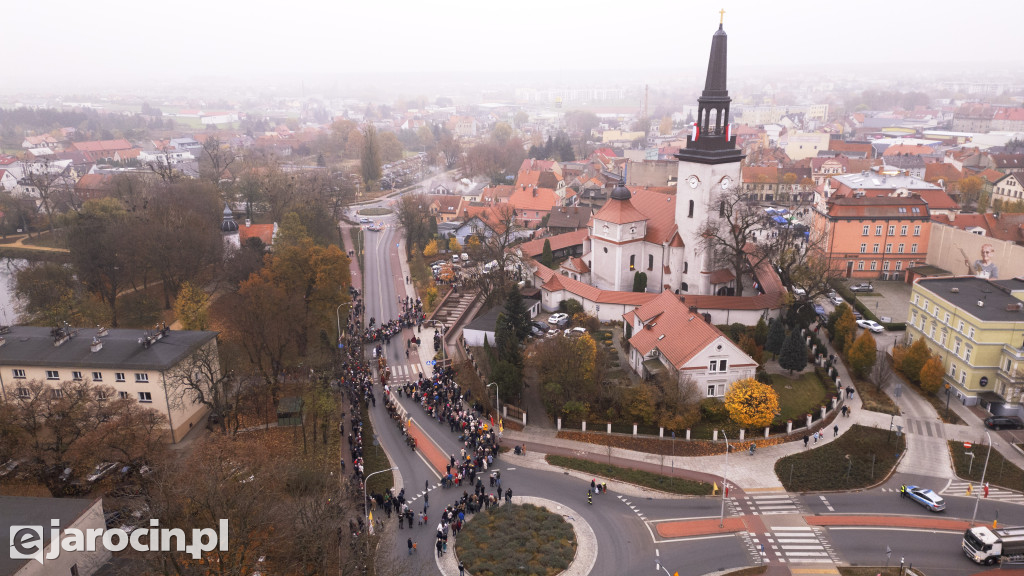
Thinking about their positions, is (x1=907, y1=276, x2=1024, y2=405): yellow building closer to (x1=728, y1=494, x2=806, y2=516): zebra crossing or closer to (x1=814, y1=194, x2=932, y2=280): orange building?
(x1=728, y1=494, x2=806, y2=516): zebra crossing

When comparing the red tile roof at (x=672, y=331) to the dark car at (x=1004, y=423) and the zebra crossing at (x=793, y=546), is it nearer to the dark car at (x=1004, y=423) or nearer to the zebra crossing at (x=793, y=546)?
the zebra crossing at (x=793, y=546)

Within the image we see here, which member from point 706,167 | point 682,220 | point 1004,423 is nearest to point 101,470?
point 682,220

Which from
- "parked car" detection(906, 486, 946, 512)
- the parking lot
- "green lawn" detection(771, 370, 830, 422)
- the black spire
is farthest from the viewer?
the parking lot

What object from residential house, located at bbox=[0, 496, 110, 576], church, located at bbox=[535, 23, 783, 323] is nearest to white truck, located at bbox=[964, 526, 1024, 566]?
church, located at bbox=[535, 23, 783, 323]

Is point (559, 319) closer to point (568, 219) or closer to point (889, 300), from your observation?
point (568, 219)

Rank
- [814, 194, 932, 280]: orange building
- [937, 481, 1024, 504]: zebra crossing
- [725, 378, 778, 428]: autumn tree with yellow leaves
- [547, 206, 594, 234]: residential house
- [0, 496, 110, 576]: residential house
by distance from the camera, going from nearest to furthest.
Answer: [0, 496, 110, 576]: residential house → [937, 481, 1024, 504]: zebra crossing → [725, 378, 778, 428]: autumn tree with yellow leaves → [814, 194, 932, 280]: orange building → [547, 206, 594, 234]: residential house

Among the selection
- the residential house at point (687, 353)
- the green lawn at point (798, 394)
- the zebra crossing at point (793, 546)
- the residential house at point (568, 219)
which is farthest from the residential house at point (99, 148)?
the zebra crossing at point (793, 546)

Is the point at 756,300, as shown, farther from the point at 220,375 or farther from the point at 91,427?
Result: the point at 91,427
